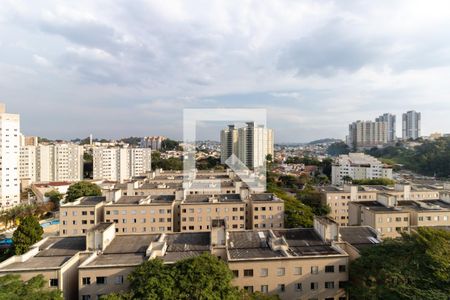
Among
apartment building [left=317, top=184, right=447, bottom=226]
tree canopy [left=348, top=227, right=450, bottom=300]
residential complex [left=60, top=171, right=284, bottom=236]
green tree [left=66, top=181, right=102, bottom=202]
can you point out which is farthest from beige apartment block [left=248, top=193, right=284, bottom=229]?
green tree [left=66, top=181, right=102, bottom=202]

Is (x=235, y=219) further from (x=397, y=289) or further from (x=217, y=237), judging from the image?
(x=397, y=289)

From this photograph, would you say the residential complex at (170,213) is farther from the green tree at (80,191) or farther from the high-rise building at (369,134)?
the high-rise building at (369,134)

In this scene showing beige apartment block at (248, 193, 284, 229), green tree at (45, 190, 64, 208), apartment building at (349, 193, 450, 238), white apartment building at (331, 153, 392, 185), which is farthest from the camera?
white apartment building at (331, 153, 392, 185)

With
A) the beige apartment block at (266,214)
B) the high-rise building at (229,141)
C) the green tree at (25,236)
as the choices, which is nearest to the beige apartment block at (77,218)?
the green tree at (25,236)

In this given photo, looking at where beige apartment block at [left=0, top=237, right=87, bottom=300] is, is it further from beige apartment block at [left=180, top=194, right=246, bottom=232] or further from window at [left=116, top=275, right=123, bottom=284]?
beige apartment block at [left=180, top=194, right=246, bottom=232]

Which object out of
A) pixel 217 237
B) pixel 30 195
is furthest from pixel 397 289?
pixel 30 195

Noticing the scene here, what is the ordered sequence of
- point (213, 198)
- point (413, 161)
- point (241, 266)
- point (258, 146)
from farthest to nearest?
point (413, 161), point (258, 146), point (213, 198), point (241, 266)
